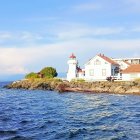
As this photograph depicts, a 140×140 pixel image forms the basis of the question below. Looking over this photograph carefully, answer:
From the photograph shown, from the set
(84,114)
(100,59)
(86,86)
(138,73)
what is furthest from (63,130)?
(100,59)

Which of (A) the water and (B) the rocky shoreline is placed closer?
(A) the water

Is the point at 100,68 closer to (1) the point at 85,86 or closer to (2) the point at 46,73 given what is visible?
(1) the point at 85,86

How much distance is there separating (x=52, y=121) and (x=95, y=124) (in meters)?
4.40

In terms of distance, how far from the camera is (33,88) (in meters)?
102

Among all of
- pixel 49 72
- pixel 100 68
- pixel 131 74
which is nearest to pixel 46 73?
pixel 49 72

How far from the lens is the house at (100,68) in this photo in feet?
315

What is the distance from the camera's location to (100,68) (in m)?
96.8

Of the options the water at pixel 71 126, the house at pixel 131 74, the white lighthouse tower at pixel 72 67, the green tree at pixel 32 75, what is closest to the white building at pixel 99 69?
the white lighthouse tower at pixel 72 67

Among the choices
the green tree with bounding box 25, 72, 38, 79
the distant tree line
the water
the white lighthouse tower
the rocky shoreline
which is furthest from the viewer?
the green tree with bounding box 25, 72, 38, 79

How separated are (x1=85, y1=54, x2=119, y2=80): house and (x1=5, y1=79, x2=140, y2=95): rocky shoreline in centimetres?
820

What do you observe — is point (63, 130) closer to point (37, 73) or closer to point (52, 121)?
point (52, 121)

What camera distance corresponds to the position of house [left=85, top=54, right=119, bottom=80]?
96.1 m

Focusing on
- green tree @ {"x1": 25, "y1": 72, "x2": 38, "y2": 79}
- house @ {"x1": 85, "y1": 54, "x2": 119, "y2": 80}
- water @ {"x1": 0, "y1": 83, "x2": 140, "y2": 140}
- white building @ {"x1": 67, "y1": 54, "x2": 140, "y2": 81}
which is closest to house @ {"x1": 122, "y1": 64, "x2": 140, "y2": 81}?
white building @ {"x1": 67, "y1": 54, "x2": 140, "y2": 81}

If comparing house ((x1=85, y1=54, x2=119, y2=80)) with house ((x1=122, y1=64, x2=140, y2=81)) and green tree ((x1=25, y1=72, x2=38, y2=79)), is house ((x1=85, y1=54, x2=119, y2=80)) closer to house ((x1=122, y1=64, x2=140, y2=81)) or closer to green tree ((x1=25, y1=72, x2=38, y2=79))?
house ((x1=122, y1=64, x2=140, y2=81))
